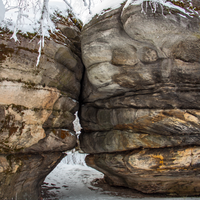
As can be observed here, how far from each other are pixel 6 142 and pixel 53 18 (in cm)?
423

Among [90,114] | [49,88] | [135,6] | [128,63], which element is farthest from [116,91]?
[135,6]

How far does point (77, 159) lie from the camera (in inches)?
524

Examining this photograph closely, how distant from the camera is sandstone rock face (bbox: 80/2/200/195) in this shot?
13.5 feet

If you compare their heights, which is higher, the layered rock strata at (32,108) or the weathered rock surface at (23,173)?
the layered rock strata at (32,108)

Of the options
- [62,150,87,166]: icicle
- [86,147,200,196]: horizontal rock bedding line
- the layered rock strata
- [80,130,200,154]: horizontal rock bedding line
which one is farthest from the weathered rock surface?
[62,150,87,166]: icicle

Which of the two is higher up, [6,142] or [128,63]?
[128,63]

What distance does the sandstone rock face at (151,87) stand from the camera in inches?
162

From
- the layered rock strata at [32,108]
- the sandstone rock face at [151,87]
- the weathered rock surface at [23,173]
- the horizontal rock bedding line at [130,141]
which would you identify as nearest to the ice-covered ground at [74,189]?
the weathered rock surface at [23,173]

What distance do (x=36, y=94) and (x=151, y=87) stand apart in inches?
125

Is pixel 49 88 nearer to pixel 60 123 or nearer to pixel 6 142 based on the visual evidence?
pixel 60 123

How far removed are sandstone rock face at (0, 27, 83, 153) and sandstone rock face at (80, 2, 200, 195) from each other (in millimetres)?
861

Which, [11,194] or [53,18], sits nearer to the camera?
[11,194]

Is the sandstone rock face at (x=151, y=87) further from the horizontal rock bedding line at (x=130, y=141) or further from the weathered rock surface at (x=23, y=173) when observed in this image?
the weathered rock surface at (x=23, y=173)

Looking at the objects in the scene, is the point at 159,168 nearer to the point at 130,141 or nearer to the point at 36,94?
the point at 130,141
